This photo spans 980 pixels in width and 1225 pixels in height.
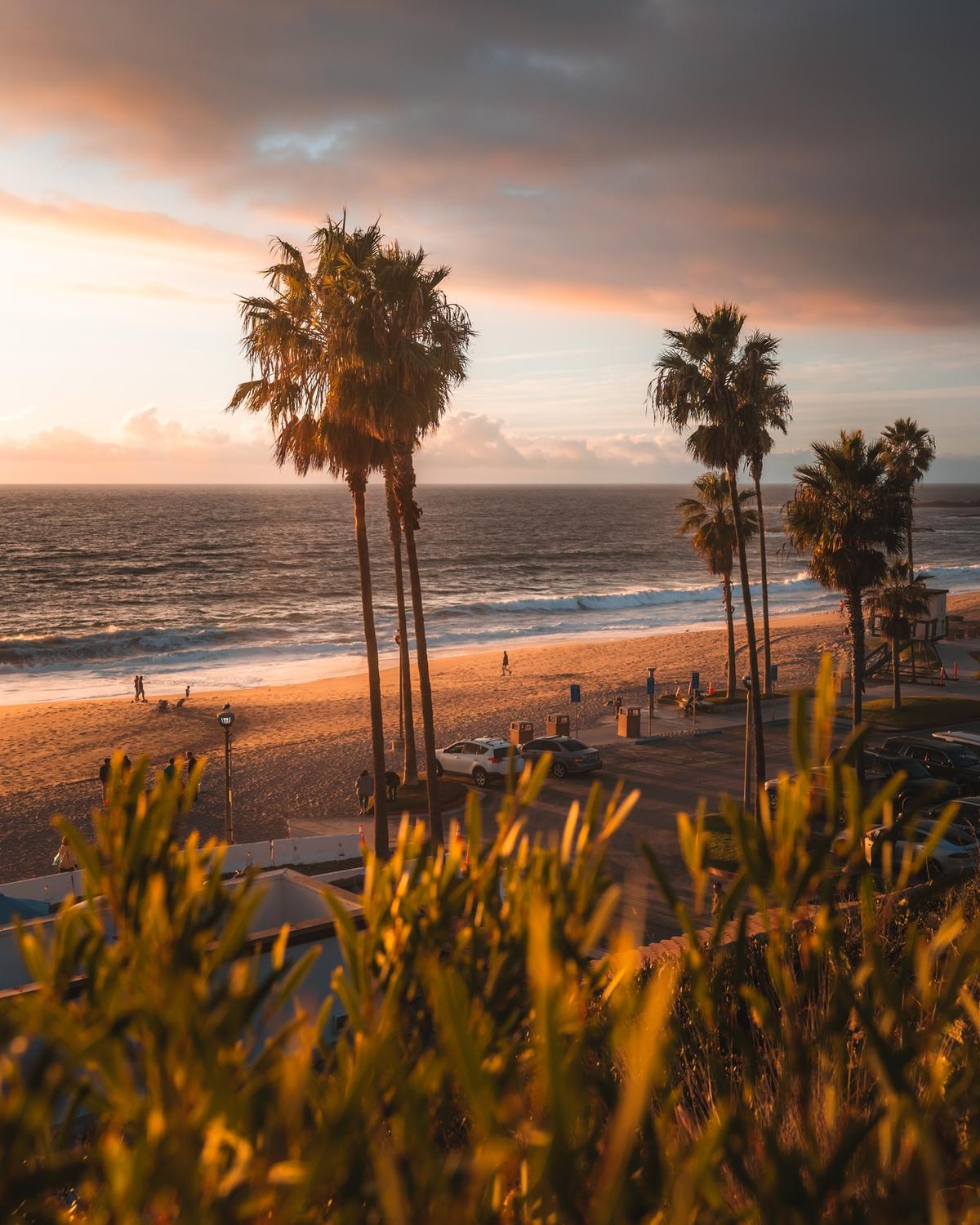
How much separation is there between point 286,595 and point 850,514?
260 ft

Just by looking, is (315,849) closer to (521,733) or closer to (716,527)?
(521,733)

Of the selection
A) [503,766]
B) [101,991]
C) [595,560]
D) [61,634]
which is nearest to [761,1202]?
[101,991]

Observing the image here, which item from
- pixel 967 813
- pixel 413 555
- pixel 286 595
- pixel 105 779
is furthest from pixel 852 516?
pixel 286 595

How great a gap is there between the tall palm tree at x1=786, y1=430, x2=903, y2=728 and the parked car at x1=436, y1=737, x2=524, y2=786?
403 inches

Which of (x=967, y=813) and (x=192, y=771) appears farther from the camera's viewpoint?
(x=967, y=813)

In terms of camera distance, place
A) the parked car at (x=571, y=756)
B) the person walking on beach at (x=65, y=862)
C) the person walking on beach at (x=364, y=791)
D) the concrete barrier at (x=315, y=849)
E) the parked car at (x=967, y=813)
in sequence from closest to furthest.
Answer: the parked car at (x=967, y=813)
the concrete barrier at (x=315, y=849)
the person walking on beach at (x=65, y=862)
the person walking on beach at (x=364, y=791)
the parked car at (x=571, y=756)

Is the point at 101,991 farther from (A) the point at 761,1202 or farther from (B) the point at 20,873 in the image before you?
(B) the point at 20,873

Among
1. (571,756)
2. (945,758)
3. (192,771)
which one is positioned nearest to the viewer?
(192,771)

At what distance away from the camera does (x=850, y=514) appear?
2452 cm

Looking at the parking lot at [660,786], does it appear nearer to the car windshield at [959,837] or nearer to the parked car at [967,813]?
the parked car at [967,813]

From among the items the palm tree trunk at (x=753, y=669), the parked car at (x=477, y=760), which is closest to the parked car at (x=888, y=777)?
the palm tree trunk at (x=753, y=669)

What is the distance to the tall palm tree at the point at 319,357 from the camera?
1858 cm

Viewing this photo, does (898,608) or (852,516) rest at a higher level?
(852,516)

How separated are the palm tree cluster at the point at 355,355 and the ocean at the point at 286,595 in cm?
1659
